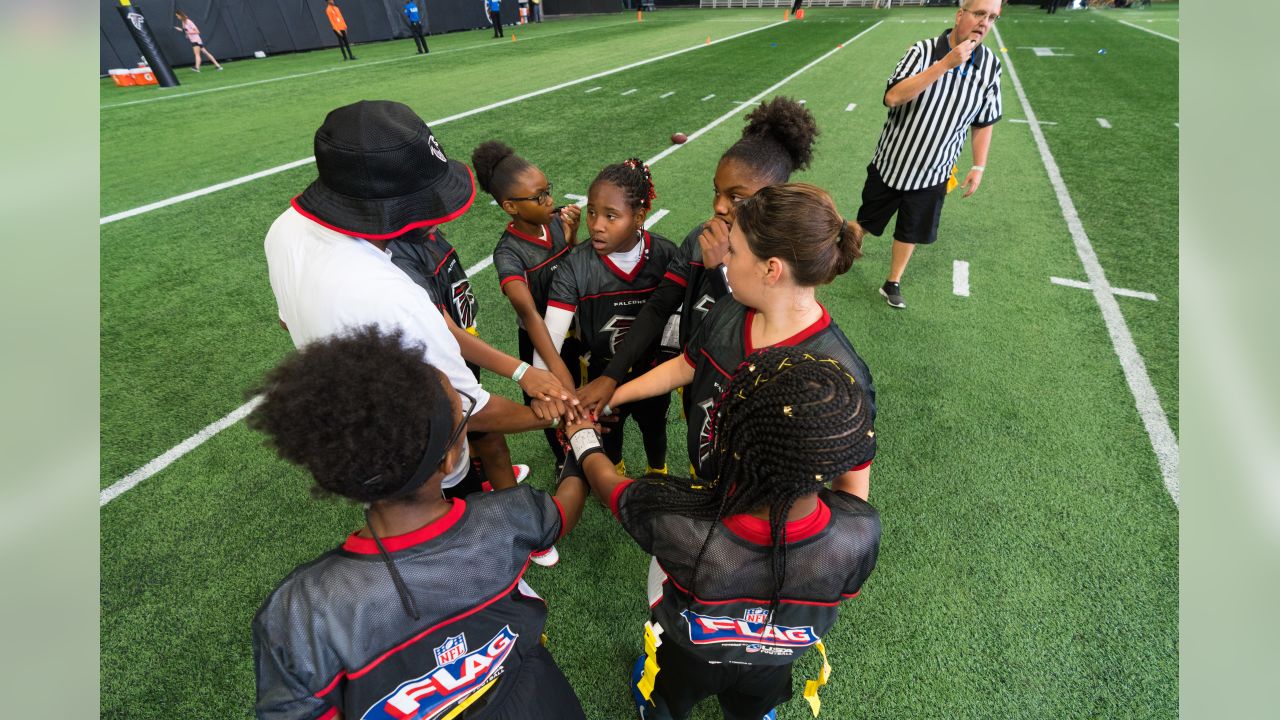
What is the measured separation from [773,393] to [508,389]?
9.76 ft

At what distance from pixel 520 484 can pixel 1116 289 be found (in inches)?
214

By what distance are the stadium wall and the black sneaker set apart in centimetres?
1735

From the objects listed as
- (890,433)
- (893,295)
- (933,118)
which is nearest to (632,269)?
(890,433)

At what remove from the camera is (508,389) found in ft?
12.8

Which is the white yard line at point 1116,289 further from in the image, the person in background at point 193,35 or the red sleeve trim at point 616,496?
the person in background at point 193,35

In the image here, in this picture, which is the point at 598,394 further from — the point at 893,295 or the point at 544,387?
the point at 893,295

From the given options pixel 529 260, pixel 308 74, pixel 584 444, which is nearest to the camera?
pixel 584 444

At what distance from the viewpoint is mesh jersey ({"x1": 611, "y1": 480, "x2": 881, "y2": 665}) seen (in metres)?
1.31

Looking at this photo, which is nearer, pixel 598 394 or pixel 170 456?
pixel 598 394

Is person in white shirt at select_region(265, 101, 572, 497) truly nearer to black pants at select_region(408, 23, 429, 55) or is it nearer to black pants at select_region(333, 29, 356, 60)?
black pants at select_region(333, 29, 356, 60)

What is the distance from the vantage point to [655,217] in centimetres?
616

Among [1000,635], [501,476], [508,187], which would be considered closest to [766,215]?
[508,187]

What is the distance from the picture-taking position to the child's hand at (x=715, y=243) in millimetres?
2051
